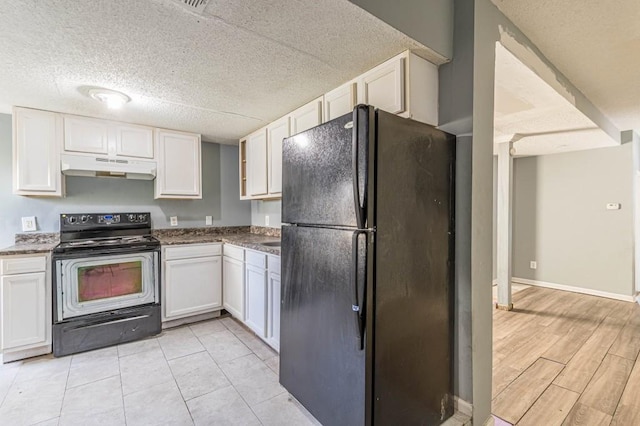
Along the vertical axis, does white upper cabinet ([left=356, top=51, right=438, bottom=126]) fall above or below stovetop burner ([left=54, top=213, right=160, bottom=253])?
above

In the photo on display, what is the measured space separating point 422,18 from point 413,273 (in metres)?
1.33

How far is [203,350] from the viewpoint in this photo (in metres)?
2.65

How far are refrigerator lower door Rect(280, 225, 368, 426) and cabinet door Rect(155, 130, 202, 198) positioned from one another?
207cm

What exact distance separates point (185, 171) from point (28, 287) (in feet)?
5.56

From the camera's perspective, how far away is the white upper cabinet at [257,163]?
10.7ft

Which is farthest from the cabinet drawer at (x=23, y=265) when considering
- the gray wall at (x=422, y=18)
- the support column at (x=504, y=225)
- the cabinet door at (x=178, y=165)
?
the support column at (x=504, y=225)

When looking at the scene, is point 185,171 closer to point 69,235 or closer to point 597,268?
point 69,235

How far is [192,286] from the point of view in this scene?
3.21 m

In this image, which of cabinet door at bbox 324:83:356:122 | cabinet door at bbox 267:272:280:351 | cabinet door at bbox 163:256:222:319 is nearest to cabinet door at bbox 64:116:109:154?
cabinet door at bbox 163:256:222:319

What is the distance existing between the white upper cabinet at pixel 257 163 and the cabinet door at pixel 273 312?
1133 mm

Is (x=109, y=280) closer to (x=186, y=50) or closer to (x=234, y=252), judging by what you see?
(x=234, y=252)

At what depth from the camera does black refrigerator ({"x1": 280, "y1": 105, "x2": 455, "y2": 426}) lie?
1.34 m

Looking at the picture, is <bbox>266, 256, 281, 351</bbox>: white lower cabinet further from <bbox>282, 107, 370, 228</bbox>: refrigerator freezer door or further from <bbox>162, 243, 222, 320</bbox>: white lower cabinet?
<bbox>162, 243, 222, 320</bbox>: white lower cabinet

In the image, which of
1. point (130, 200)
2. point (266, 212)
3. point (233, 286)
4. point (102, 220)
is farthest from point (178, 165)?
point (233, 286)
